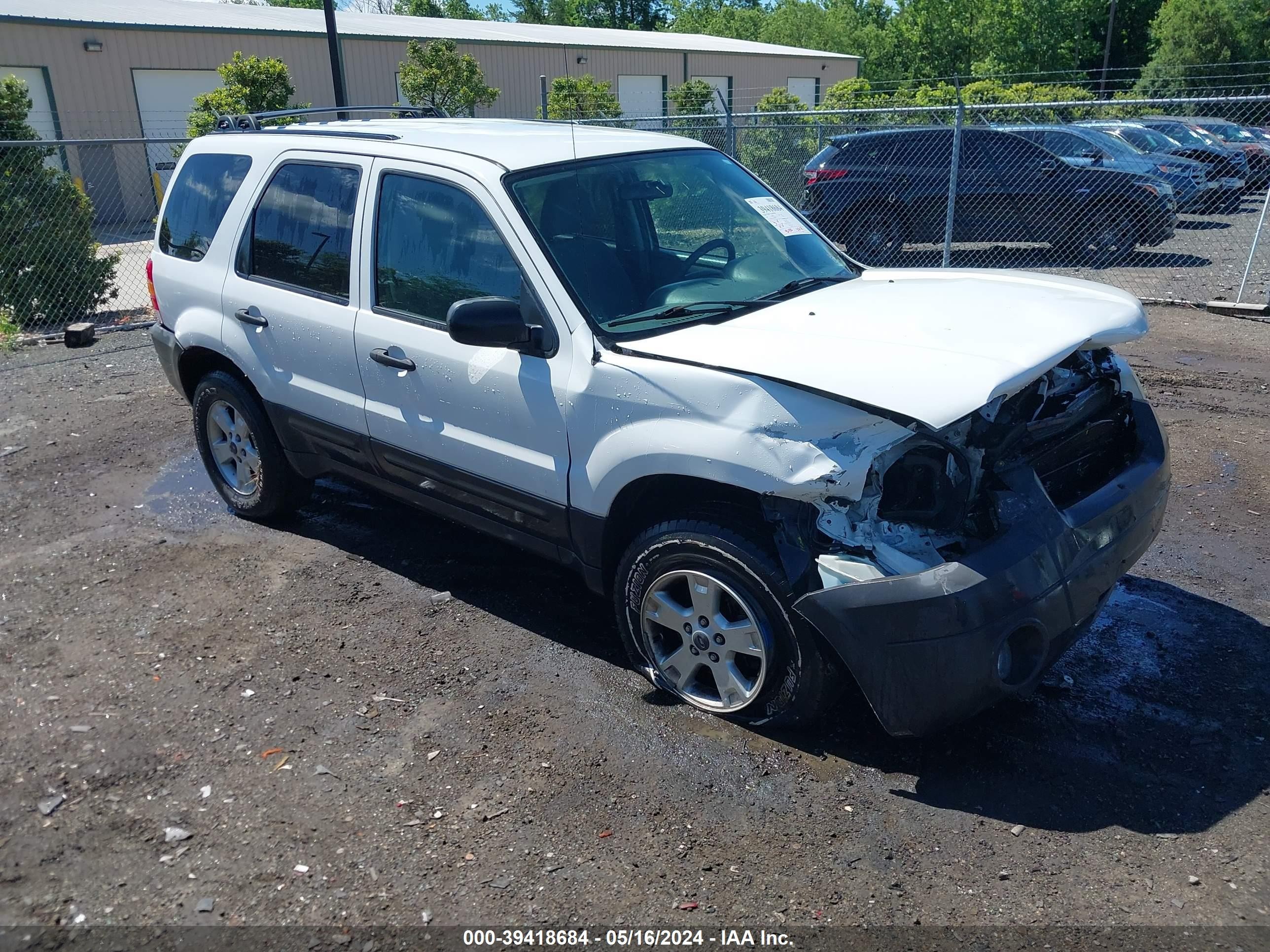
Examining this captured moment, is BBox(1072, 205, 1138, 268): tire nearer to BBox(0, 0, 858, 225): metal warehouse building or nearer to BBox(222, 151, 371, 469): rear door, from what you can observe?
BBox(0, 0, 858, 225): metal warehouse building

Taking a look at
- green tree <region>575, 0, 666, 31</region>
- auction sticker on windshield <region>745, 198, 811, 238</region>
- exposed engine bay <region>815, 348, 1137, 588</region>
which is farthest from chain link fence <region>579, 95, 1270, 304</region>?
green tree <region>575, 0, 666, 31</region>

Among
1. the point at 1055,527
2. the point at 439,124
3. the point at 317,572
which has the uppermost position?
the point at 439,124

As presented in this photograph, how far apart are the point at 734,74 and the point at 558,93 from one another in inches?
482

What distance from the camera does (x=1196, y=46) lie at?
117 feet

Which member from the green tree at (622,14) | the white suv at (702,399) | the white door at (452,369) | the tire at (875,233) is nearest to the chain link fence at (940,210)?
the tire at (875,233)

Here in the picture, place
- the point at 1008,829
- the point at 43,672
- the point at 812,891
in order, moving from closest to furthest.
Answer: the point at 812,891 < the point at 1008,829 < the point at 43,672

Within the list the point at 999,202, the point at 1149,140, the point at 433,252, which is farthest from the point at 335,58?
the point at 1149,140

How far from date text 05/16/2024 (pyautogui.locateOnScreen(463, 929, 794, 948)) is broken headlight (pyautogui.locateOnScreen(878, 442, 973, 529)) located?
1.32m

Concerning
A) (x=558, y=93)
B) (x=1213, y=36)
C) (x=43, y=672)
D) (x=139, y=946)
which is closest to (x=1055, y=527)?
(x=139, y=946)

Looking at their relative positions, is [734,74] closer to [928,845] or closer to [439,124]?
[439,124]

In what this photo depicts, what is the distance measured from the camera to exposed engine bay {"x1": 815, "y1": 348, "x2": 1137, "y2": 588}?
3135mm

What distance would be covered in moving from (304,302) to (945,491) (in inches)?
120

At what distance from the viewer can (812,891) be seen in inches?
114

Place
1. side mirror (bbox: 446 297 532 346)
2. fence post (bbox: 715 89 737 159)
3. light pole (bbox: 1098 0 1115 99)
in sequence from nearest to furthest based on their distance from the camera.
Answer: side mirror (bbox: 446 297 532 346)
fence post (bbox: 715 89 737 159)
light pole (bbox: 1098 0 1115 99)
